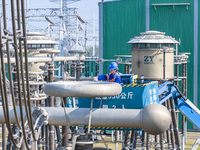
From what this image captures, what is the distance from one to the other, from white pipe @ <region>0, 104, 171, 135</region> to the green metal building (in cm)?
2896

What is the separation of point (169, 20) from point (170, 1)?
5.11 ft

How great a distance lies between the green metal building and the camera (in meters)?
36.7

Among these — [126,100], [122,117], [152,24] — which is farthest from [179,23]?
[122,117]

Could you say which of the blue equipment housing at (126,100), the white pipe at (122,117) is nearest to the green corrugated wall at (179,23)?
the blue equipment housing at (126,100)

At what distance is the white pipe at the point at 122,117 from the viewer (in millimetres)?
8062

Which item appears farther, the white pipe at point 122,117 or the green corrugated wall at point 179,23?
the green corrugated wall at point 179,23

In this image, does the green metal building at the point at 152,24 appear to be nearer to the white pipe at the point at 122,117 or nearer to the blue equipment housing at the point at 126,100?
the blue equipment housing at the point at 126,100

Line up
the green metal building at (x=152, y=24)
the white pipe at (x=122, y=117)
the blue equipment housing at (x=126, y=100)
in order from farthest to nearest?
the green metal building at (x=152, y=24) → the blue equipment housing at (x=126, y=100) → the white pipe at (x=122, y=117)

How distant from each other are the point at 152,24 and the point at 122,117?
29.8 meters

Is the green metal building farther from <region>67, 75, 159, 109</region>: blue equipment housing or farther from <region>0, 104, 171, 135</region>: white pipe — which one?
<region>0, 104, 171, 135</region>: white pipe

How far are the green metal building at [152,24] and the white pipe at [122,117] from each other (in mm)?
28964

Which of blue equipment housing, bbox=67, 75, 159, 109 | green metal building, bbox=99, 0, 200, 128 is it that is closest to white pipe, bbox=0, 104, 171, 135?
blue equipment housing, bbox=67, 75, 159, 109

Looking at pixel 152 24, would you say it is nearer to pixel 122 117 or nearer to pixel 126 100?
pixel 126 100

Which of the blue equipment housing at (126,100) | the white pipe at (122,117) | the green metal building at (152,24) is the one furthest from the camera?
the green metal building at (152,24)
